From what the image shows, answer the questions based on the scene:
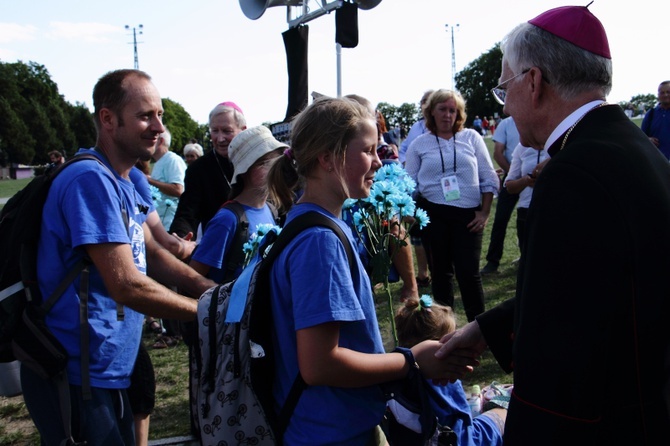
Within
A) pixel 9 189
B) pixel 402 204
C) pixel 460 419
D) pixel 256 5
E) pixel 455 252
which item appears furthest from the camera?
pixel 9 189

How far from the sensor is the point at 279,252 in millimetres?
1852

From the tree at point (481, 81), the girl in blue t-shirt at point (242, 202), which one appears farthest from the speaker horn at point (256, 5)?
the tree at point (481, 81)

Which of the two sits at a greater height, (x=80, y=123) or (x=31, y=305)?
(x=80, y=123)

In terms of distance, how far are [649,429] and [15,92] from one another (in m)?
76.4

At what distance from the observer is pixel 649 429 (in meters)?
1.39

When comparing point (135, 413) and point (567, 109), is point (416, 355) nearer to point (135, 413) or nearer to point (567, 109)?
point (567, 109)

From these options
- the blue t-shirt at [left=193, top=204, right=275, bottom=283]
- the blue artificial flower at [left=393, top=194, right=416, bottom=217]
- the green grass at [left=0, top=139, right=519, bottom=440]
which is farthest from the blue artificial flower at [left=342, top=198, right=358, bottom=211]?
the green grass at [left=0, top=139, right=519, bottom=440]

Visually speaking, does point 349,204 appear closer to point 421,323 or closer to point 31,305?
point 421,323

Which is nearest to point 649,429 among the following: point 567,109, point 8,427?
point 567,109

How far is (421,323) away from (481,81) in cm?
8625

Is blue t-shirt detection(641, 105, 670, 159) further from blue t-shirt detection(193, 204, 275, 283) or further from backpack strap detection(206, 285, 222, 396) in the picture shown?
backpack strap detection(206, 285, 222, 396)

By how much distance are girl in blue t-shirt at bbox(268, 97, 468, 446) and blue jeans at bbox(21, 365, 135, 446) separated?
849mm

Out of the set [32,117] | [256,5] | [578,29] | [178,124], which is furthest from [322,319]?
[178,124]

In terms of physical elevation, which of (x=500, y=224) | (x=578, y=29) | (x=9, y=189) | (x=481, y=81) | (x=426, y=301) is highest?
(x=481, y=81)
